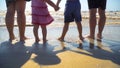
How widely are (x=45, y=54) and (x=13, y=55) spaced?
18.1 inches

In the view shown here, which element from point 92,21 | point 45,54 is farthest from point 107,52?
point 92,21

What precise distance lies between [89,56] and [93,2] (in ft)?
6.52

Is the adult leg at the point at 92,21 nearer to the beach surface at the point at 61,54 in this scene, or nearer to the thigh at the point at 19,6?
the beach surface at the point at 61,54

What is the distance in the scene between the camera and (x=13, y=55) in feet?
13.0

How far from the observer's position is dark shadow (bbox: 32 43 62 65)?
11.9 feet

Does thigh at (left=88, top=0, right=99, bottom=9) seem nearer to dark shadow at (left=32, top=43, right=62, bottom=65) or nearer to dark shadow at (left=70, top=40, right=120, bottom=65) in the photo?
dark shadow at (left=70, top=40, right=120, bottom=65)

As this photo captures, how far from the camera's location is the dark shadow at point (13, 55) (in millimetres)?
3494

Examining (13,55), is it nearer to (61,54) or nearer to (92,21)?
(61,54)

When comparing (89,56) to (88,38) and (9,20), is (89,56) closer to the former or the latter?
(88,38)

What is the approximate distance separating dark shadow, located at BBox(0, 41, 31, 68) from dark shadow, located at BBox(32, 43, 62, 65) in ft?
0.48

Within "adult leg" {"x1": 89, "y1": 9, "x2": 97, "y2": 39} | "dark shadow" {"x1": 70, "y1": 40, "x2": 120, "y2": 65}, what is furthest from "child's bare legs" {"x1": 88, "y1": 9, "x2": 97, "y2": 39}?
"dark shadow" {"x1": 70, "y1": 40, "x2": 120, "y2": 65}

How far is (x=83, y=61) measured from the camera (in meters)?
3.65

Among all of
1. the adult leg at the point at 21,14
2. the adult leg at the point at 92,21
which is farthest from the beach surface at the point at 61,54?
the adult leg at the point at 92,21

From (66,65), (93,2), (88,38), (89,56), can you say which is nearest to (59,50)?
(89,56)
